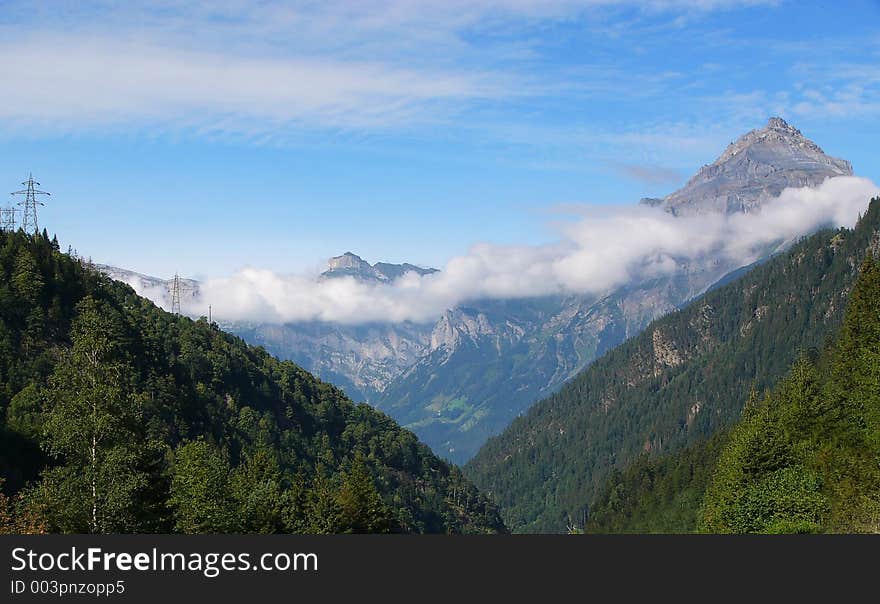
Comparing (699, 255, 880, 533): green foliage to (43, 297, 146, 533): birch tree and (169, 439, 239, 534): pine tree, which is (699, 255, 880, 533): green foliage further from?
(43, 297, 146, 533): birch tree

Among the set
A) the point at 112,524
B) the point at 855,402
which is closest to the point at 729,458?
the point at 855,402

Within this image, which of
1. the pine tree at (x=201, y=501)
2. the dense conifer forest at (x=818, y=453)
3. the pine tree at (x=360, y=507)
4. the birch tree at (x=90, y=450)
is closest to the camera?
the birch tree at (x=90, y=450)

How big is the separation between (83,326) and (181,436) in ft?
433

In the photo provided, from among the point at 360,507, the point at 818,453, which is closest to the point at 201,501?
the point at 360,507

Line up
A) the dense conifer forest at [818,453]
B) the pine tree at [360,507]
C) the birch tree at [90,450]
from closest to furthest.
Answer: the birch tree at [90,450] < the dense conifer forest at [818,453] < the pine tree at [360,507]

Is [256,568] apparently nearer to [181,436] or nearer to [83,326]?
[83,326]

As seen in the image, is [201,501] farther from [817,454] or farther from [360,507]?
[817,454]

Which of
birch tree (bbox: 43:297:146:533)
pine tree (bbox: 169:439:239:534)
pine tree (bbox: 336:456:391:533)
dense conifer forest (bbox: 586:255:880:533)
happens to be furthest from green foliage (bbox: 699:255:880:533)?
birch tree (bbox: 43:297:146:533)

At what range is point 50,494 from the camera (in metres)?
55.0

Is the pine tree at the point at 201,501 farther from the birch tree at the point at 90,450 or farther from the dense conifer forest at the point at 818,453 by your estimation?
the dense conifer forest at the point at 818,453

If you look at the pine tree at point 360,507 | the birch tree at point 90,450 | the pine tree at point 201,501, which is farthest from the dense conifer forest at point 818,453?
the birch tree at point 90,450

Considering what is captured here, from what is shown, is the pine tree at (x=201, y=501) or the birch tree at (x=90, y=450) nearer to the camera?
the birch tree at (x=90, y=450)

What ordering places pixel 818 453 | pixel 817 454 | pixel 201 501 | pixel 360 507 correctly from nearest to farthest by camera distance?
pixel 201 501 → pixel 817 454 → pixel 818 453 → pixel 360 507

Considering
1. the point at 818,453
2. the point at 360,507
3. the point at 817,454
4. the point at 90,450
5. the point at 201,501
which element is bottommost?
the point at 201,501
